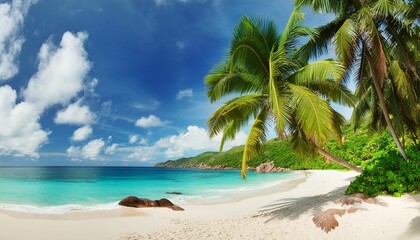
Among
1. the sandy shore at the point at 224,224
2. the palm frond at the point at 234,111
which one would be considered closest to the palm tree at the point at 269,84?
the palm frond at the point at 234,111

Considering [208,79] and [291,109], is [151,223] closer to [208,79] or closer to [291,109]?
[208,79]

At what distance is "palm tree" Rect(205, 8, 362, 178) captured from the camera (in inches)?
348

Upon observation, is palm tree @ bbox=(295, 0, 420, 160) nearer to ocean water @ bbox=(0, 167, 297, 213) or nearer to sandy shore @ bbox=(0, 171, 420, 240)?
sandy shore @ bbox=(0, 171, 420, 240)

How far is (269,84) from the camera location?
8.86 metres

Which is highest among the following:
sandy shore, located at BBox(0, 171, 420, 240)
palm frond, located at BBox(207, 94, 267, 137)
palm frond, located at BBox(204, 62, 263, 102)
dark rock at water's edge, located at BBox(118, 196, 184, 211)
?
palm frond, located at BBox(204, 62, 263, 102)

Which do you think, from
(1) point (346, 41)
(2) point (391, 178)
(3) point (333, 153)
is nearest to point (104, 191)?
(2) point (391, 178)

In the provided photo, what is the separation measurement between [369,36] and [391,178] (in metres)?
4.69

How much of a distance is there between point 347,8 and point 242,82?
5090 mm

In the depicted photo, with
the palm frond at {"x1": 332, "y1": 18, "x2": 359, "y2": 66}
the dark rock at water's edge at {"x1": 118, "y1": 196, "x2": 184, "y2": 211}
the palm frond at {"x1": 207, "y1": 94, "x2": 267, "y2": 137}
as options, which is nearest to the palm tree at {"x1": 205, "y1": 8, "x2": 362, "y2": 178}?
the palm frond at {"x1": 207, "y1": 94, "x2": 267, "y2": 137}

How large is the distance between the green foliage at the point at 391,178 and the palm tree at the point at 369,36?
0.89 metres

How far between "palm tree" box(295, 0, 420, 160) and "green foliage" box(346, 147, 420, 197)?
0.89m

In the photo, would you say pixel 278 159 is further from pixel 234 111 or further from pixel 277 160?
pixel 234 111

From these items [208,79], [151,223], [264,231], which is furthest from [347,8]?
[151,223]

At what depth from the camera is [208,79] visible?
11.1 metres
